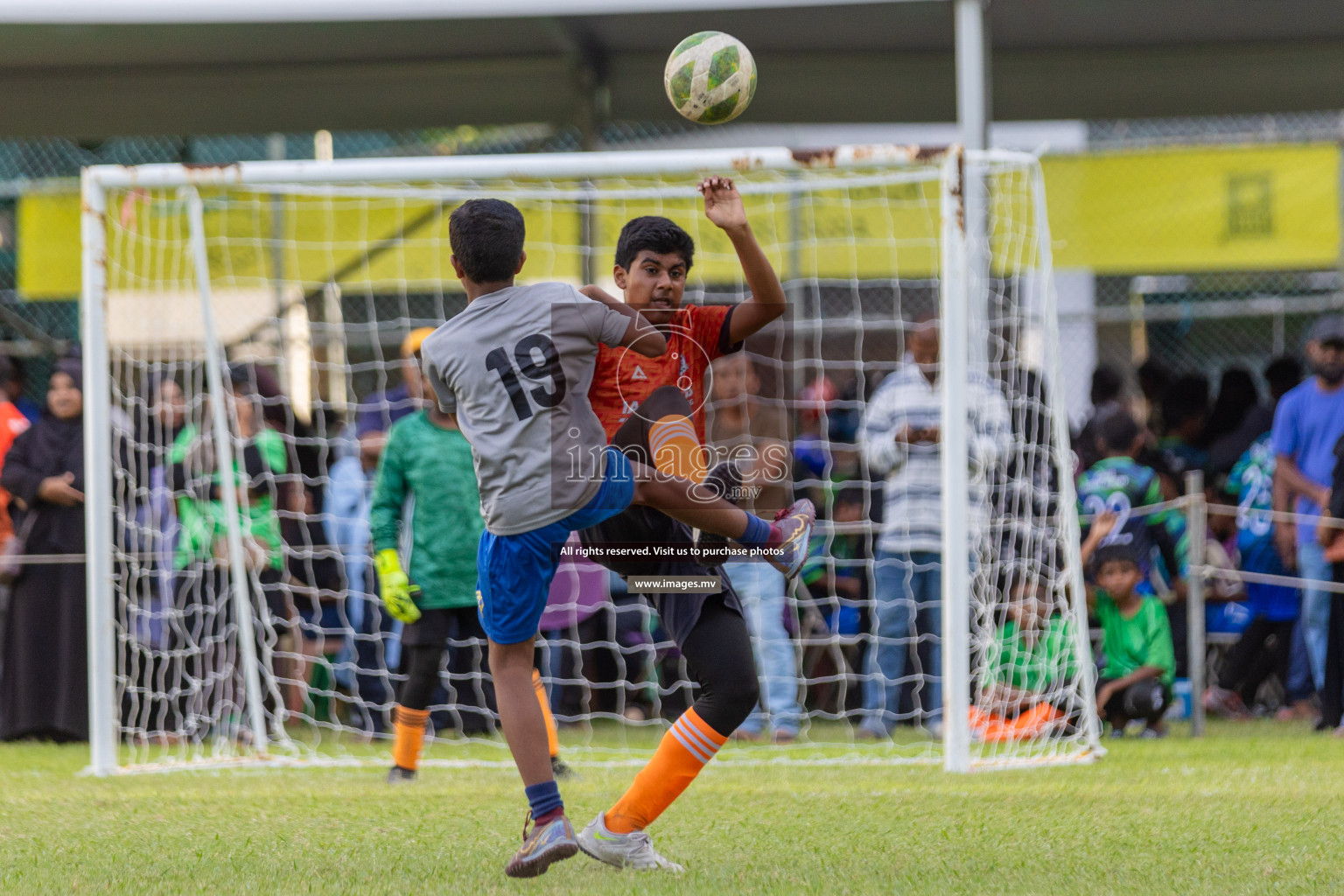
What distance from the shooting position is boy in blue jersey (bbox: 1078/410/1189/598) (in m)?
8.22

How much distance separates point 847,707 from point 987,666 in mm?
1661

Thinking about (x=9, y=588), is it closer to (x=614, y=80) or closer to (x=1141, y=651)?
(x=614, y=80)

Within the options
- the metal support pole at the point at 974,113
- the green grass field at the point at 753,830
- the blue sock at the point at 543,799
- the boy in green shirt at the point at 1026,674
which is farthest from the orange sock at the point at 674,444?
the metal support pole at the point at 974,113

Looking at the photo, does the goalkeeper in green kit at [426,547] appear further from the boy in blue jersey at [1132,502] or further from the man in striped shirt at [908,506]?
the boy in blue jersey at [1132,502]

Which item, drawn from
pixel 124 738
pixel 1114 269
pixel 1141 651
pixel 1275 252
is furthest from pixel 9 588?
pixel 1275 252

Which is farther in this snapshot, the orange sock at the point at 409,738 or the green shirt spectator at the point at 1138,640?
the green shirt spectator at the point at 1138,640

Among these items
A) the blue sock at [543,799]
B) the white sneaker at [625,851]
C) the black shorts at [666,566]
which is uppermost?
the black shorts at [666,566]

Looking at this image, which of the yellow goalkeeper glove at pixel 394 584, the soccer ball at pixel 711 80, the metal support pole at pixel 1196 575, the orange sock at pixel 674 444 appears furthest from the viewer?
the metal support pole at pixel 1196 575

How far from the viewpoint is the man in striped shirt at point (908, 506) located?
770 cm

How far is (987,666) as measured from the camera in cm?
713

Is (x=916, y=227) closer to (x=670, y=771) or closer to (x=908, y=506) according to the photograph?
(x=908, y=506)

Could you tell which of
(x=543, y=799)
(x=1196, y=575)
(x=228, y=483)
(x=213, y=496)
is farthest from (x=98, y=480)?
(x=1196, y=575)

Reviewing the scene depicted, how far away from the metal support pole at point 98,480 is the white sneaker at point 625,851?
133 inches

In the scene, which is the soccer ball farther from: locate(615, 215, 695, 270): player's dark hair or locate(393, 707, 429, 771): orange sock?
locate(393, 707, 429, 771): orange sock
